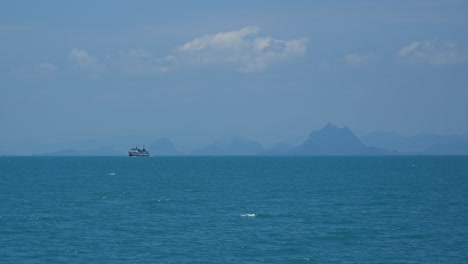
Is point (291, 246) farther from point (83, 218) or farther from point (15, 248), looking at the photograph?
point (83, 218)

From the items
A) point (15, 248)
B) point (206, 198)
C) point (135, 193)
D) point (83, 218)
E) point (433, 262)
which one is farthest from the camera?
point (135, 193)

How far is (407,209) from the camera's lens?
78062mm

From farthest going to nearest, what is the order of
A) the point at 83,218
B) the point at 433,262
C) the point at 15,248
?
the point at 83,218 < the point at 15,248 < the point at 433,262

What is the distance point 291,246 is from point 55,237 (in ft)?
68.0

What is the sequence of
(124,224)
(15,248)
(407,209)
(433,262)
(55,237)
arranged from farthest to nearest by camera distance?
(407,209)
(124,224)
(55,237)
(15,248)
(433,262)

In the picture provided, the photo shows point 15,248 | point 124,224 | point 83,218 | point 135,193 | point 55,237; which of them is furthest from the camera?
point 135,193

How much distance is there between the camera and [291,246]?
172 ft

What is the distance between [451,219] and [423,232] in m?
10.6

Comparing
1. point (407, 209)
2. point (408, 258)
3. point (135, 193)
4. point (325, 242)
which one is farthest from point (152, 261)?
point (135, 193)

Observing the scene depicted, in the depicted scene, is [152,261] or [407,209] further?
[407,209]

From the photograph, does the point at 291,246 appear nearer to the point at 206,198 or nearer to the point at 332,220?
the point at 332,220

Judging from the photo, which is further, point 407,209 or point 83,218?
point 407,209

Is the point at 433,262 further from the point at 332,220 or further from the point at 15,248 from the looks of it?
the point at 15,248

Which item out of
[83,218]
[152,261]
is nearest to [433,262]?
[152,261]
